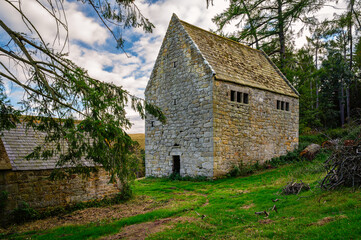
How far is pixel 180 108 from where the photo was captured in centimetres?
1434

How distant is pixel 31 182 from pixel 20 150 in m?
1.14

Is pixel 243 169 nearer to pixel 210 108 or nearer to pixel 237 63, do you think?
pixel 210 108

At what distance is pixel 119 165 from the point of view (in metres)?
5.72

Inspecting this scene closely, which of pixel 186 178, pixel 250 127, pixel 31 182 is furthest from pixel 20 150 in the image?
pixel 250 127

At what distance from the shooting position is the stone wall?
22.5 ft

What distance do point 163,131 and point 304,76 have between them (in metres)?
14.0

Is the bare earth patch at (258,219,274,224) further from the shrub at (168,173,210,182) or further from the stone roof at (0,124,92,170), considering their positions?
the shrub at (168,173,210,182)

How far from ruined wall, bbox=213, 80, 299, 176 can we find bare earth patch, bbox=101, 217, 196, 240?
6331 millimetres

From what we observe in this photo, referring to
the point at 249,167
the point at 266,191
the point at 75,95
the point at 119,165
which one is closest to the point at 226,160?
the point at 249,167

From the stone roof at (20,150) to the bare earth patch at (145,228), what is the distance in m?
3.62

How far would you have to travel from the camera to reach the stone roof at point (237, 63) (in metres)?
13.9

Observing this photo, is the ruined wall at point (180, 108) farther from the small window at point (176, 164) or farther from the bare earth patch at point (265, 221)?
the bare earth patch at point (265, 221)

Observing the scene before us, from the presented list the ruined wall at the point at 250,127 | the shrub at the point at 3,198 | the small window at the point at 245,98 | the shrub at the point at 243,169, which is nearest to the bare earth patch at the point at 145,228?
the shrub at the point at 3,198

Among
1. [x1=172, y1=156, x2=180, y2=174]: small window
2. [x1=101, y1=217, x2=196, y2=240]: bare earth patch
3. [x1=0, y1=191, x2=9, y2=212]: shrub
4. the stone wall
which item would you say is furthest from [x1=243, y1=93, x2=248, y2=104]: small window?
[x1=0, y1=191, x2=9, y2=212]: shrub
